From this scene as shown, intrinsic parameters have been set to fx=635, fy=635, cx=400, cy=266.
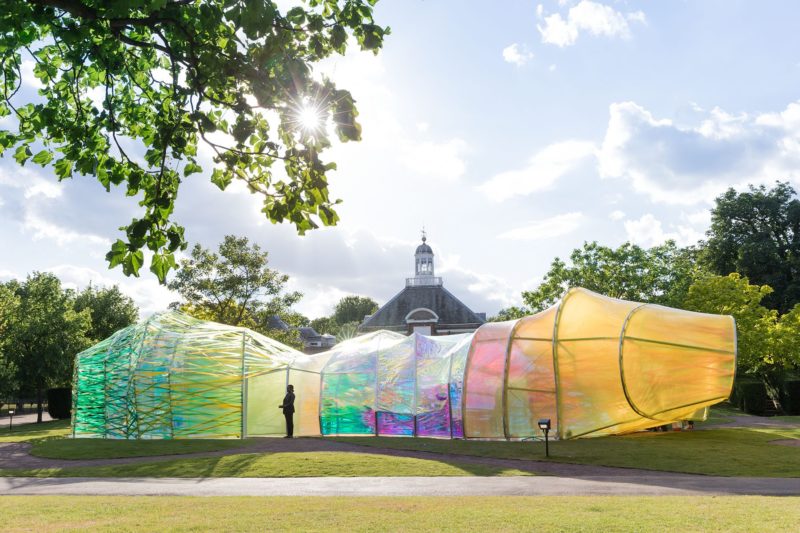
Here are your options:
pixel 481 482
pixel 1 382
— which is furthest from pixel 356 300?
pixel 481 482

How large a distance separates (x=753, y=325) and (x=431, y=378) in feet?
80.0

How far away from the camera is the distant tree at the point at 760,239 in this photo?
177 ft

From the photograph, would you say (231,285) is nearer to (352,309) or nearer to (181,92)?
(181,92)

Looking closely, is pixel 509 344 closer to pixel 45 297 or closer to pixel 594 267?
pixel 594 267

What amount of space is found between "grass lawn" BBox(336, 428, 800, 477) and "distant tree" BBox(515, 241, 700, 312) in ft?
52.3

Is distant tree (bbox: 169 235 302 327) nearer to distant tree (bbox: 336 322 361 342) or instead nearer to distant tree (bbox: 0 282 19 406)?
distant tree (bbox: 0 282 19 406)

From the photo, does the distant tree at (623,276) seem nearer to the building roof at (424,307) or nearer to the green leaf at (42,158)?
the building roof at (424,307)

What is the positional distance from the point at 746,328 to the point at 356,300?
9756 cm

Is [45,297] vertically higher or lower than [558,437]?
higher

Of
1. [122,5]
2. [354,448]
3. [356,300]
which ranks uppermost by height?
[356,300]

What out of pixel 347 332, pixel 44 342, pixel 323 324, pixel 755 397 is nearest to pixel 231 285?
pixel 44 342

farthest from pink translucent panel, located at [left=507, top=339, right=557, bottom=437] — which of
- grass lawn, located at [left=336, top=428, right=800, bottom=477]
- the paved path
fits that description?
the paved path

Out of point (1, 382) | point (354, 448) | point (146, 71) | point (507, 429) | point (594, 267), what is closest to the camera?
point (146, 71)

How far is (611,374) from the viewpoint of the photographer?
72.6 ft
